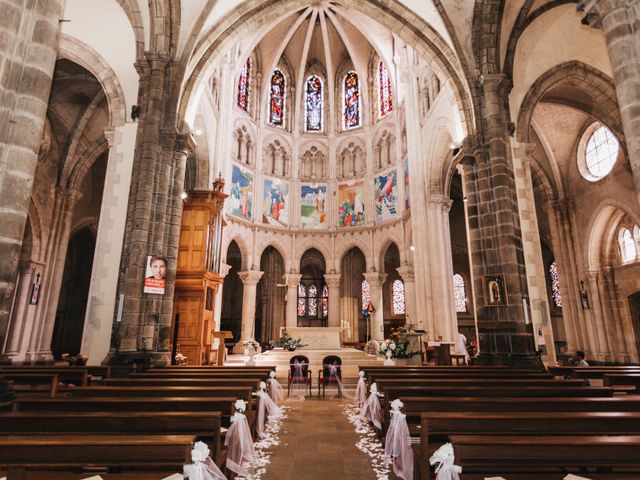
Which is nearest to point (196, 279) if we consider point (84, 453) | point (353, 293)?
point (84, 453)

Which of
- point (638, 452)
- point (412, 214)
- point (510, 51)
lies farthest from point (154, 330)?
point (412, 214)

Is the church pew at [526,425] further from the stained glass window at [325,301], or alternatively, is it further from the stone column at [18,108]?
the stained glass window at [325,301]

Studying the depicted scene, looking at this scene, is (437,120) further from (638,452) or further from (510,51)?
(638,452)

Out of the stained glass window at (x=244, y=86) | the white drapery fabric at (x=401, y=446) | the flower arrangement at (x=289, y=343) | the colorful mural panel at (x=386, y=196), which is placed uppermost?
the stained glass window at (x=244, y=86)

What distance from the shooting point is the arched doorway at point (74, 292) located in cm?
2402

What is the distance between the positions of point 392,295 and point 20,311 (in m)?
22.3

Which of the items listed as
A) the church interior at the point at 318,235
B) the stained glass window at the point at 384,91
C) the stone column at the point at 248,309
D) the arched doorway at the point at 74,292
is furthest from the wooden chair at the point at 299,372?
the arched doorway at the point at 74,292

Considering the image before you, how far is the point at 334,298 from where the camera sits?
25172 millimetres

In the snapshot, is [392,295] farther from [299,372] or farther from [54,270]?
[54,270]

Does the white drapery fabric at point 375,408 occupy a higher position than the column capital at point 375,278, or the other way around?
the column capital at point 375,278

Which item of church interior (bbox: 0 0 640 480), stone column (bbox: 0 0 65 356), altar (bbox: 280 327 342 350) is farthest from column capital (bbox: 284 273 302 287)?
stone column (bbox: 0 0 65 356)

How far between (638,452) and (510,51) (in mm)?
11802

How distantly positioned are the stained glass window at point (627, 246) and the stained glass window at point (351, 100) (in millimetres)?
16189

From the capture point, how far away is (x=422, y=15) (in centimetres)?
1250
